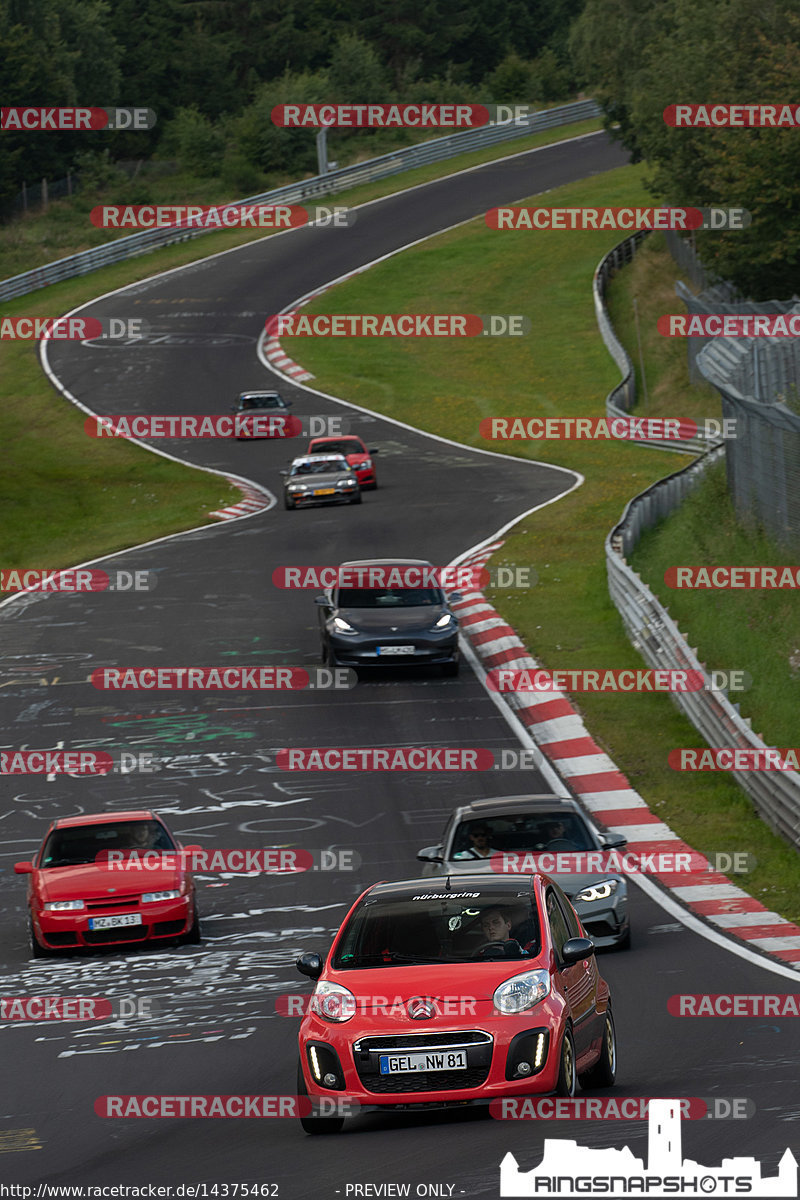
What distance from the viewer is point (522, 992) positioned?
355 inches

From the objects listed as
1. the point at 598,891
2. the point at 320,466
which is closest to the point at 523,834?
the point at 598,891

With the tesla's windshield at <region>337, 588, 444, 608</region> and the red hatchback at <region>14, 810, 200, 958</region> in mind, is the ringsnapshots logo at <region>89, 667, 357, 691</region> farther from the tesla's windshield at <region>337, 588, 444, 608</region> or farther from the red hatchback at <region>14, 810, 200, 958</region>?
the red hatchback at <region>14, 810, 200, 958</region>

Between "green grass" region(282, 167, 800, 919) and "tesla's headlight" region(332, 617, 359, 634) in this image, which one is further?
"tesla's headlight" region(332, 617, 359, 634)

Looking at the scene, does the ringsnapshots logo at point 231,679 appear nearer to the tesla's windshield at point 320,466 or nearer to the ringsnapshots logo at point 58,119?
the tesla's windshield at point 320,466

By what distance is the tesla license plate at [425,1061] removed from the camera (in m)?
8.83

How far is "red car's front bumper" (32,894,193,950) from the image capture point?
15.6 m

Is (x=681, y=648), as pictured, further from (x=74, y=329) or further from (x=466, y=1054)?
(x=74, y=329)

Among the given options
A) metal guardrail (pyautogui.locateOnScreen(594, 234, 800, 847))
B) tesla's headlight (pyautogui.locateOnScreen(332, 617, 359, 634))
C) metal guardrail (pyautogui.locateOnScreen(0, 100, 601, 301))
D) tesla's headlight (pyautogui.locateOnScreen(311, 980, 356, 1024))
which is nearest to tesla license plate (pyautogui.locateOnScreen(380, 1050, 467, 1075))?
tesla's headlight (pyautogui.locateOnScreen(311, 980, 356, 1024))

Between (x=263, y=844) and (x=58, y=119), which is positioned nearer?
(x=263, y=844)

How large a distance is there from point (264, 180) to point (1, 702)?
62793mm

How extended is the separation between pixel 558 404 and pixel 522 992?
4494 centimetres

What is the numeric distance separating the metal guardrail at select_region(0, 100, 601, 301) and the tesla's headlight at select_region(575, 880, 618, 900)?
5843 centimetres

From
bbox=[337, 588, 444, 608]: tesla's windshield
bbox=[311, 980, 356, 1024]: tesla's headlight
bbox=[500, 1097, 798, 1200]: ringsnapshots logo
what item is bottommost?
bbox=[337, 588, 444, 608]: tesla's windshield

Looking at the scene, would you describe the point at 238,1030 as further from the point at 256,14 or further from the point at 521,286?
the point at 256,14
